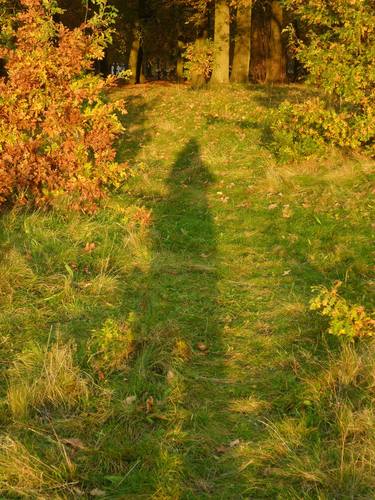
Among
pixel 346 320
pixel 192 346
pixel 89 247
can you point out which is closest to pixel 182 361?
pixel 192 346

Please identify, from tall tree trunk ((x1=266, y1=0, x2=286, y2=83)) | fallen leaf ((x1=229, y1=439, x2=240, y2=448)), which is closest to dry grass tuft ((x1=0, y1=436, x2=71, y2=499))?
fallen leaf ((x1=229, y1=439, x2=240, y2=448))

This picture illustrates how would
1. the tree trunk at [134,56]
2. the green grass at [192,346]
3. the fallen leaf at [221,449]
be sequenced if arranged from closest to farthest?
the green grass at [192,346], the fallen leaf at [221,449], the tree trunk at [134,56]

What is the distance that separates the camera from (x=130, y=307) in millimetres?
6184

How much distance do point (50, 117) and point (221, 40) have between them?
1440cm

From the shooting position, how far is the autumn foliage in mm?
8547

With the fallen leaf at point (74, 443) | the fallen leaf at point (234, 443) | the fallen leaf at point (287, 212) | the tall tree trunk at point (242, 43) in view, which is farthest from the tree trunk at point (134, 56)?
the fallen leaf at point (234, 443)

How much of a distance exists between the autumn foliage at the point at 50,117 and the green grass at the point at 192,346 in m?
0.62

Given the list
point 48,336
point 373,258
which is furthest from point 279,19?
point 48,336

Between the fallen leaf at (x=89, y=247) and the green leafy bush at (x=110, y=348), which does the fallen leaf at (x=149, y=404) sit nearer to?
the green leafy bush at (x=110, y=348)

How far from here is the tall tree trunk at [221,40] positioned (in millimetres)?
21531

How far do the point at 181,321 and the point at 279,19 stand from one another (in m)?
23.6

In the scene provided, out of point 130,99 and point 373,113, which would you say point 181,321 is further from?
point 130,99

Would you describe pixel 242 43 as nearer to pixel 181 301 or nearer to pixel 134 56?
pixel 134 56

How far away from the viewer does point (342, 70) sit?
32.7 feet
